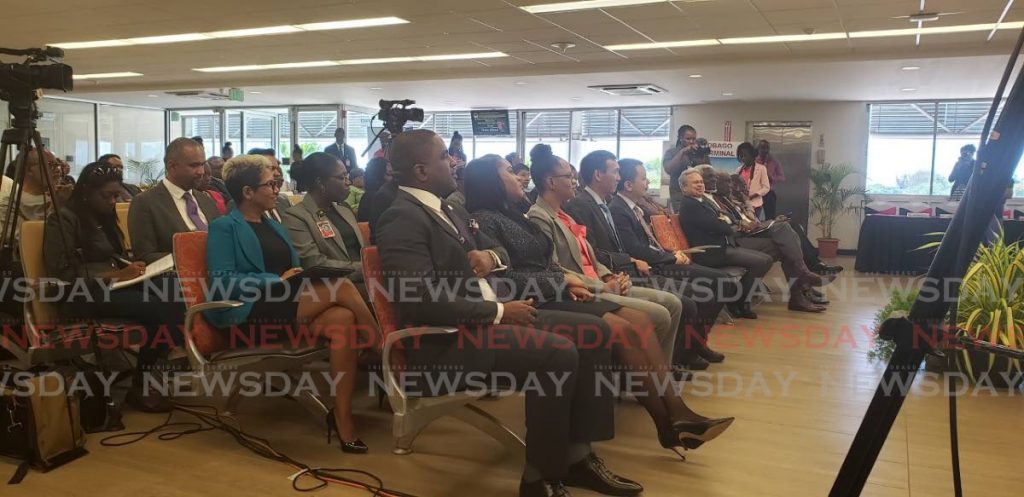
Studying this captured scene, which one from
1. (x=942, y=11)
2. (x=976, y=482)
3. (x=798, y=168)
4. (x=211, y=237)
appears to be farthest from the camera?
(x=798, y=168)

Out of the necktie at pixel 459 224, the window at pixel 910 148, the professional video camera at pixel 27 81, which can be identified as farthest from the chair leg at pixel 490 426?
the window at pixel 910 148

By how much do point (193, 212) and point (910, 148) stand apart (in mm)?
12627

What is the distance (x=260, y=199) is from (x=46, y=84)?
3.25 ft

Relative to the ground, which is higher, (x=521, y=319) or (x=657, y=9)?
(x=657, y=9)

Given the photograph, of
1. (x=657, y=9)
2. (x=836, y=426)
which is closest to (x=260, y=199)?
(x=836, y=426)

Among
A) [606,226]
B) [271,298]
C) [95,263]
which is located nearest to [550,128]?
[606,226]

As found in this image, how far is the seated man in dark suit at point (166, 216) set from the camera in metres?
3.41

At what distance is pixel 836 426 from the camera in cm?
332

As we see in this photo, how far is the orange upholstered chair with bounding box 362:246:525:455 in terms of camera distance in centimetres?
243

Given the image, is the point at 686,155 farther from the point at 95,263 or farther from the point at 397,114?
the point at 95,263

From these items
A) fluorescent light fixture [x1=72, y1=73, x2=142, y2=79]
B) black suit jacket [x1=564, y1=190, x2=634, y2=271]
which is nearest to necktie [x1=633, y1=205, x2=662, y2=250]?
black suit jacket [x1=564, y1=190, x2=634, y2=271]

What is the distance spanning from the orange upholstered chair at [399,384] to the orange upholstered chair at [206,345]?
0.48 metres

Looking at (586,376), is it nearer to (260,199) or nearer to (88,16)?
(260,199)

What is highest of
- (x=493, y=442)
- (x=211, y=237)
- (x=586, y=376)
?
(x=211, y=237)
